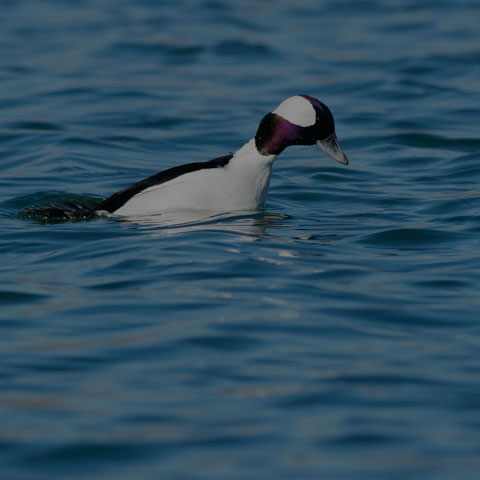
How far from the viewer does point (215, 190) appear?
9539 millimetres

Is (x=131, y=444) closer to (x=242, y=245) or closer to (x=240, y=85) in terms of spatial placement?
(x=242, y=245)

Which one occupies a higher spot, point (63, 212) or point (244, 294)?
point (63, 212)

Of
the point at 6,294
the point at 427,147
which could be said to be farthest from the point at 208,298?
the point at 427,147

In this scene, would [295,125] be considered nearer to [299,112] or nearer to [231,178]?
[299,112]

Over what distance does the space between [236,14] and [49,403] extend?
17.8 meters

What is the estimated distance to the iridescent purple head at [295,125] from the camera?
9.71 m

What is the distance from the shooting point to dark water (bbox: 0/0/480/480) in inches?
211

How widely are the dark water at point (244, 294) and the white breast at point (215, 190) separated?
6.1 inches

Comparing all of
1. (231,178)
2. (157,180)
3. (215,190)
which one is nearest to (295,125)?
(231,178)

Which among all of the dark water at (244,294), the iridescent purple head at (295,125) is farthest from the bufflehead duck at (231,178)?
the dark water at (244,294)

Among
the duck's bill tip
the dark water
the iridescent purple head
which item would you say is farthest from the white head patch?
the dark water

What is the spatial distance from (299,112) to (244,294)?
254cm

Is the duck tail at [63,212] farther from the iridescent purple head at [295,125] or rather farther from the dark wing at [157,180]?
the iridescent purple head at [295,125]

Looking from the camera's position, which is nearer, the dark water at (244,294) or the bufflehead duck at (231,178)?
the dark water at (244,294)
